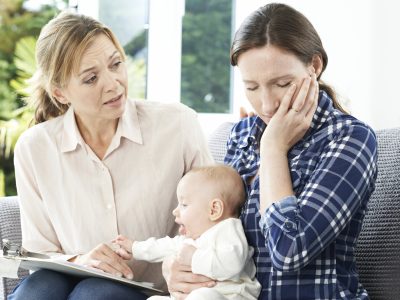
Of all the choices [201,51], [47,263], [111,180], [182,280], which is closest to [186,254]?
[182,280]

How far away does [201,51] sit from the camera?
4520 millimetres

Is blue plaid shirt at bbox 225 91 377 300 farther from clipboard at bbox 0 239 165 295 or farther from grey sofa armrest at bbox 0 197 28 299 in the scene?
grey sofa armrest at bbox 0 197 28 299

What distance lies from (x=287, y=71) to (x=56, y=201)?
87 centimetres

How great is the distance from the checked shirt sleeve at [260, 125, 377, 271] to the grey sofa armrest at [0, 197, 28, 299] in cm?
105

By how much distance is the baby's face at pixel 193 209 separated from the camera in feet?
6.36

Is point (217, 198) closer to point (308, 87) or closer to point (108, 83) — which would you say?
point (308, 87)

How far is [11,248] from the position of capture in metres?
1.94

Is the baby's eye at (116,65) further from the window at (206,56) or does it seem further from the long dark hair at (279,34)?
the window at (206,56)

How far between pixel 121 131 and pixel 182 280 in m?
0.56

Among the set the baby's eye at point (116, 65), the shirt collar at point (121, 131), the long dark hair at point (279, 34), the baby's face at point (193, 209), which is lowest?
the baby's face at point (193, 209)

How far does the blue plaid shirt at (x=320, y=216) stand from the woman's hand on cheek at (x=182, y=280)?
0.14 metres

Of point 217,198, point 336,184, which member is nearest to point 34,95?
point 217,198

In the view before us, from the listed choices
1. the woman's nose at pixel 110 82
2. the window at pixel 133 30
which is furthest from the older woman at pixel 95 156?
the window at pixel 133 30

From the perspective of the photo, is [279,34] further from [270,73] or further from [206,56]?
[206,56]
